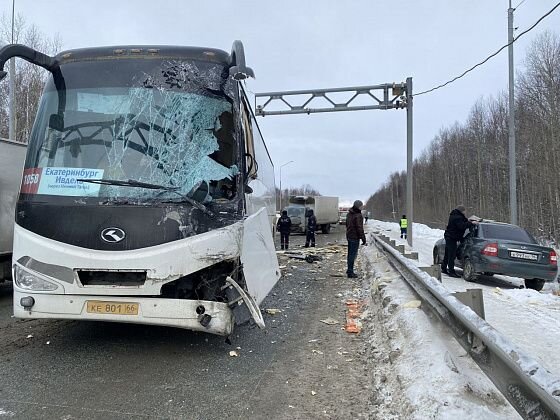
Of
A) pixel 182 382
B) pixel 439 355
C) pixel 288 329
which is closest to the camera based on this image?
pixel 439 355

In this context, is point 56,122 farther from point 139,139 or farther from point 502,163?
point 502,163

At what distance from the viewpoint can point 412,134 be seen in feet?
64.5

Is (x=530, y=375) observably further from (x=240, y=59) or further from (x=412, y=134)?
(x=412, y=134)

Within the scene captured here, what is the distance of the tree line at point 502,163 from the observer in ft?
99.3

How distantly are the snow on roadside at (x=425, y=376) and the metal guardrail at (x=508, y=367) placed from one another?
0.22 metres

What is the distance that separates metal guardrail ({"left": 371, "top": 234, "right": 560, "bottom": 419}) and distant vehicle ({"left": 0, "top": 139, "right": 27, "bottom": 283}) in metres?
7.57

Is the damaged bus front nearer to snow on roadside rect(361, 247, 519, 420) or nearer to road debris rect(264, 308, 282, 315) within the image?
snow on roadside rect(361, 247, 519, 420)

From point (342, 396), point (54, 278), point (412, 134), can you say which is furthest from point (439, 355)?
point (412, 134)

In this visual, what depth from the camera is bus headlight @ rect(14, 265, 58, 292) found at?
4.48 meters

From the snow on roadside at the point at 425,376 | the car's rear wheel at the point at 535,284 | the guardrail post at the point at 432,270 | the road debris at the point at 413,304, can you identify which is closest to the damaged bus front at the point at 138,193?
the snow on roadside at the point at 425,376

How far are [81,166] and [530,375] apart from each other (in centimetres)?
430

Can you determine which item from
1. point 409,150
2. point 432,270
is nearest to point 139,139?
point 432,270

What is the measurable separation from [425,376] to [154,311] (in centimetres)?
257

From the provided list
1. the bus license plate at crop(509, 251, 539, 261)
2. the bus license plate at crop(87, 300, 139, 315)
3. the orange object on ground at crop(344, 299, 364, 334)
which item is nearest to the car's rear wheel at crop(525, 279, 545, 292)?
the bus license plate at crop(509, 251, 539, 261)
